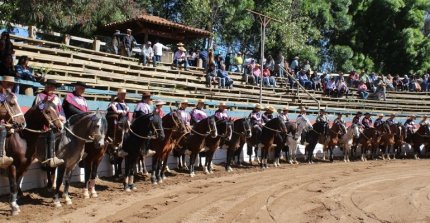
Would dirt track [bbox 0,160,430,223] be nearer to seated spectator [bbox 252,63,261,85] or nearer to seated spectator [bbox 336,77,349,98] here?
seated spectator [bbox 252,63,261,85]

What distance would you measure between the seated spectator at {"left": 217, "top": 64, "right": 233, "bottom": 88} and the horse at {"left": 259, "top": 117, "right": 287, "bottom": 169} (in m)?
7.54

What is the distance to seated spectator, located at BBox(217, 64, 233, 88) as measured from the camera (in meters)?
28.9

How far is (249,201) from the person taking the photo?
12.7 meters

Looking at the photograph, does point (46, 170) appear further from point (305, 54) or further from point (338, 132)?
point (305, 54)

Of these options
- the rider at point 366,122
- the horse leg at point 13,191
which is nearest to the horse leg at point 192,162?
the horse leg at point 13,191

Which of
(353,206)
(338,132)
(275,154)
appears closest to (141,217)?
(353,206)

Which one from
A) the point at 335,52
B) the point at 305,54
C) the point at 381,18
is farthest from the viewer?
the point at 381,18

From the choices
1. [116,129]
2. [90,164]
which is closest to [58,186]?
[90,164]

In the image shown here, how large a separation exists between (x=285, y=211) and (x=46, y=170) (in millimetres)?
5999

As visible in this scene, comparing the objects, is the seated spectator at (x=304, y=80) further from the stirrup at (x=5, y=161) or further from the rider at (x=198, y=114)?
the stirrup at (x=5, y=161)

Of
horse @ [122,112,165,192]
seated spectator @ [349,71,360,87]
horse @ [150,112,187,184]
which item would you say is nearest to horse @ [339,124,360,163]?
horse @ [150,112,187,184]

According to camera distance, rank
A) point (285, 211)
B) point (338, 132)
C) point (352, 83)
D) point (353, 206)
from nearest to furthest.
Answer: point (285, 211)
point (353, 206)
point (338, 132)
point (352, 83)

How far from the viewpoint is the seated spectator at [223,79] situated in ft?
94.9

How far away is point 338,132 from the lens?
1019 inches
